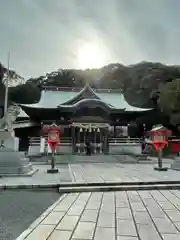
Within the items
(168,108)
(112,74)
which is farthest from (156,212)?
(112,74)

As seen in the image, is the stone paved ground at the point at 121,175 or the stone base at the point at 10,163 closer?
the stone paved ground at the point at 121,175

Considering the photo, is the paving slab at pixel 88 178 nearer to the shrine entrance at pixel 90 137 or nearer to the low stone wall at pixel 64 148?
the low stone wall at pixel 64 148

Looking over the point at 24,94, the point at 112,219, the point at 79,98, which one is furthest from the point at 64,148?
the point at 24,94

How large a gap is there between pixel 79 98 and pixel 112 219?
19.5m

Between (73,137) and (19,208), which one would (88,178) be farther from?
(73,137)

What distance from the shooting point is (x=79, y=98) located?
23297 mm

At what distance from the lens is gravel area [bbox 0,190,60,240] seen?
3787 mm

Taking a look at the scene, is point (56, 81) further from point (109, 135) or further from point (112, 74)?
point (109, 135)

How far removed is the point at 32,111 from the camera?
22.7 m

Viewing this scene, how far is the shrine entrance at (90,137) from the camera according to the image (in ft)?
70.9

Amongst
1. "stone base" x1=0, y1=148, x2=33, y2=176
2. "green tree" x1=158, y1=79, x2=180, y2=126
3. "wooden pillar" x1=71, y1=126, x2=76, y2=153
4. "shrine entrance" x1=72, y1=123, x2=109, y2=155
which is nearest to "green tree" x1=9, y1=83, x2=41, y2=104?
"shrine entrance" x1=72, y1=123, x2=109, y2=155

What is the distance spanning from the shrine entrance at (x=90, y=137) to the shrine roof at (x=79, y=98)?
2.13m

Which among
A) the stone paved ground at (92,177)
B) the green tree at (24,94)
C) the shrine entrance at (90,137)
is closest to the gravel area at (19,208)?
the stone paved ground at (92,177)

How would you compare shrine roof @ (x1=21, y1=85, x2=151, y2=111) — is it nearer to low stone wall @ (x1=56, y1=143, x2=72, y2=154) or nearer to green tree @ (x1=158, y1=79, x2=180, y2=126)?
green tree @ (x1=158, y1=79, x2=180, y2=126)
